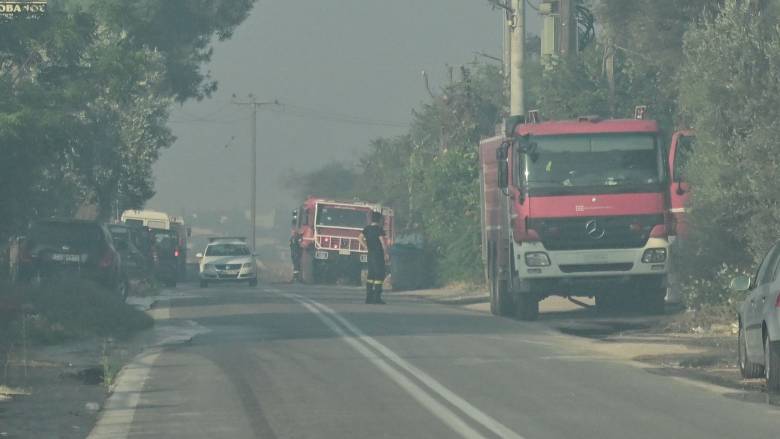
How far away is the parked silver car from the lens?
1399 cm

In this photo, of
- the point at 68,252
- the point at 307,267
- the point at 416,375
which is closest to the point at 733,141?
the point at 416,375

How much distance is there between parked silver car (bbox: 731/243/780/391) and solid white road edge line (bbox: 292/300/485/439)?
10.1 ft

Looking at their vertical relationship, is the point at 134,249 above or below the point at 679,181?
below

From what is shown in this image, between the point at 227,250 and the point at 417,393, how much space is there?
39893 millimetres

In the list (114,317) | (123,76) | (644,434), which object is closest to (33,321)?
(114,317)

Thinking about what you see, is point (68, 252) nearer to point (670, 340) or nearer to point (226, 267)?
point (670, 340)

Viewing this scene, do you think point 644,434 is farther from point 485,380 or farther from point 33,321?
point 33,321

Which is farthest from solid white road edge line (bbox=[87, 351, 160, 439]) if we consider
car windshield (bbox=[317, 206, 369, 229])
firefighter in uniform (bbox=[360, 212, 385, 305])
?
car windshield (bbox=[317, 206, 369, 229])

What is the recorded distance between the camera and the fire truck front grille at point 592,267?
83.8 ft

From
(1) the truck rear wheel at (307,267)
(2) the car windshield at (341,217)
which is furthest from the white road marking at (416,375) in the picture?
(1) the truck rear wheel at (307,267)

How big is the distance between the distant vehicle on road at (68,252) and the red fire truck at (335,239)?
959 inches

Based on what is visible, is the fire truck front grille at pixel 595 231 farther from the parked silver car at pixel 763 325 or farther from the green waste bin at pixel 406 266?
the green waste bin at pixel 406 266

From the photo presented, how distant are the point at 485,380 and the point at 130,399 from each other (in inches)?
141

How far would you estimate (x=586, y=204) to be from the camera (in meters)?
25.2
